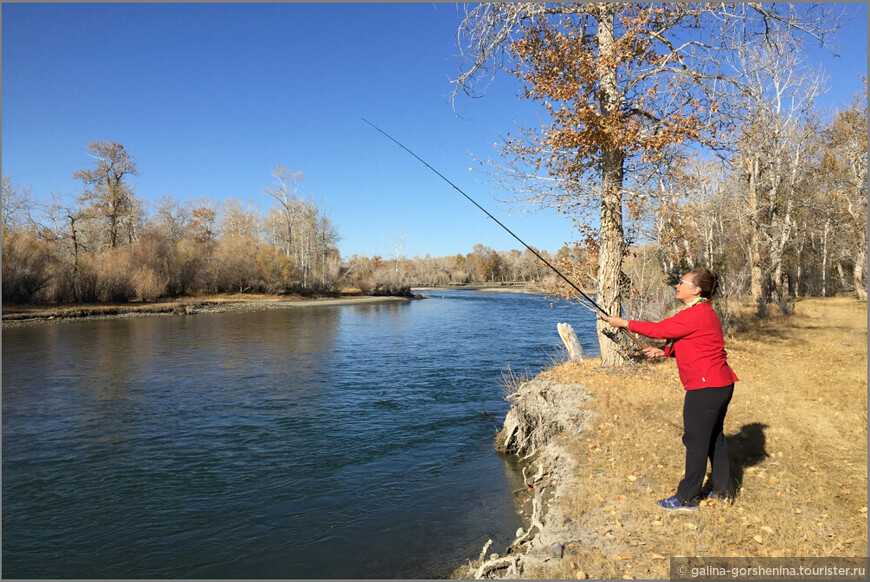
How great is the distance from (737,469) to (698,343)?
6.51 feet

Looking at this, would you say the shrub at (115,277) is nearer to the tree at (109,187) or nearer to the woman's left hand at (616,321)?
the tree at (109,187)

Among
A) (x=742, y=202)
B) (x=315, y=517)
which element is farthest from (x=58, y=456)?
(x=742, y=202)

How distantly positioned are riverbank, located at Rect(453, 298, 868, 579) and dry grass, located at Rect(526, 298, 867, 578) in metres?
0.02

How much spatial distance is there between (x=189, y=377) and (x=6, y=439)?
5.92 meters

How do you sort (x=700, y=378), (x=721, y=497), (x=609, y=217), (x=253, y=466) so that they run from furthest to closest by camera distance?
(x=609, y=217)
(x=253, y=466)
(x=721, y=497)
(x=700, y=378)

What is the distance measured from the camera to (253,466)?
8914 mm

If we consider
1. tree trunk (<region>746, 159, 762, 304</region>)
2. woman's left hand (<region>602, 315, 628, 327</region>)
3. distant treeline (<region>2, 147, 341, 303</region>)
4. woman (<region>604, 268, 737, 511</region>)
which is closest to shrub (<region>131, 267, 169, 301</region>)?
distant treeline (<region>2, 147, 341, 303</region>)

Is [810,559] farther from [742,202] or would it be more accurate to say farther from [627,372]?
[742,202]

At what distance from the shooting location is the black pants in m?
4.56

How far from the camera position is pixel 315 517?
7.06 m

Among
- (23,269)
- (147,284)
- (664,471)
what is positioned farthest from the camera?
(147,284)

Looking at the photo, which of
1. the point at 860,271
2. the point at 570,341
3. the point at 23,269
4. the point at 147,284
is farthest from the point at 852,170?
the point at 23,269

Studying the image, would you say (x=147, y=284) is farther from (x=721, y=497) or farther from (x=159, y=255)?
(x=721, y=497)

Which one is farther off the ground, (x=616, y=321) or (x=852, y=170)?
(x=852, y=170)
